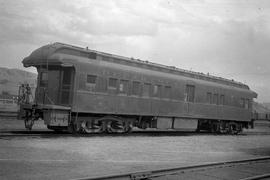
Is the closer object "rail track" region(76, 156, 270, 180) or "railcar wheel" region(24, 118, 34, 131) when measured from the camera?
"rail track" region(76, 156, 270, 180)

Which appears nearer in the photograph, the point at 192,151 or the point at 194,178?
the point at 194,178

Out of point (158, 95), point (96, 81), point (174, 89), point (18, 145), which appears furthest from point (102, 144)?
point (174, 89)

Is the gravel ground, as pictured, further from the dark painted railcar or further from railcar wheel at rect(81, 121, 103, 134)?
the dark painted railcar

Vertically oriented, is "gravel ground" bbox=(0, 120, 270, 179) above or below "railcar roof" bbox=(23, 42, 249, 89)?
below

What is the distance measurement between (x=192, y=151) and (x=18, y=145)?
671 cm

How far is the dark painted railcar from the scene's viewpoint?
1684 centimetres

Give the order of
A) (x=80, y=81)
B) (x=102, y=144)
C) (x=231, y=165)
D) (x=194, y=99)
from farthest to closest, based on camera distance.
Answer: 1. (x=194, y=99)
2. (x=80, y=81)
3. (x=102, y=144)
4. (x=231, y=165)

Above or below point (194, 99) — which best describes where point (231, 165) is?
below

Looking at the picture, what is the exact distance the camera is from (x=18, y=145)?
12164mm

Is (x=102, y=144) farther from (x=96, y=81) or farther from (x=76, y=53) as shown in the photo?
(x=76, y=53)

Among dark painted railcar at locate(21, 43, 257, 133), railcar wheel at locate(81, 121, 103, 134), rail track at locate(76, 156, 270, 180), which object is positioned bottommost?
rail track at locate(76, 156, 270, 180)

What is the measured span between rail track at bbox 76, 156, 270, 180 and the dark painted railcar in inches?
312

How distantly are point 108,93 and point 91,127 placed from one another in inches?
75.8

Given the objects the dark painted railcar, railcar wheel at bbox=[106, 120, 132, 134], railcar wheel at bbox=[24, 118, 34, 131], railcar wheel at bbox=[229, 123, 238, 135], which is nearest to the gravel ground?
railcar wheel at bbox=[24, 118, 34, 131]
